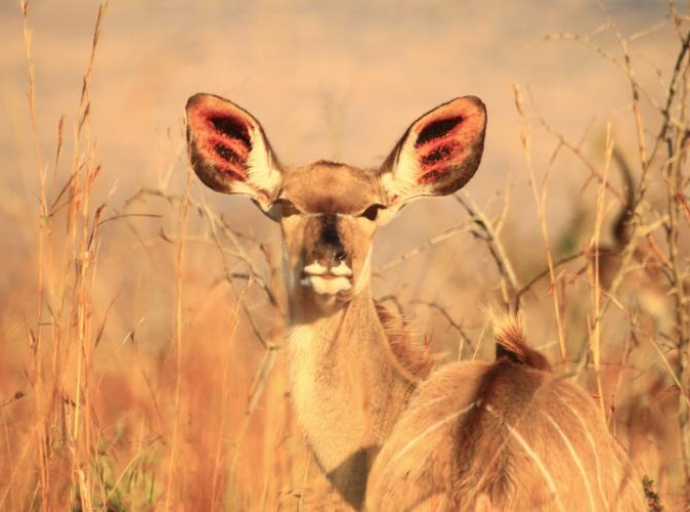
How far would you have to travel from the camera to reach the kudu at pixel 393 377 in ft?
10.0

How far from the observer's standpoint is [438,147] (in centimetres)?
464

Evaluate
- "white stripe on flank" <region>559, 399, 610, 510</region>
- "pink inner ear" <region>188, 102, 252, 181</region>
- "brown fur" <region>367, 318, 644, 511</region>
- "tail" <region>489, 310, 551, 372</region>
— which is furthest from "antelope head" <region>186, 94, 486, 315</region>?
"white stripe on flank" <region>559, 399, 610, 510</region>

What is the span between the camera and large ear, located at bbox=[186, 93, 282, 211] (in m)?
4.54

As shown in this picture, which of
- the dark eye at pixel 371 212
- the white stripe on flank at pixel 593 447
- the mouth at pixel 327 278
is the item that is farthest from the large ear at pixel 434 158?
the white stripe on flank at pixel 593 447

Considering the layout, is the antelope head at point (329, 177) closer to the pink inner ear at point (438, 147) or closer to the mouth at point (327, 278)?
the pink inner ear at point (438, 147)

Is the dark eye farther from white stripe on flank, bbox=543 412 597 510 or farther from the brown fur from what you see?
white stripe on flank, bbox=543 412 597 510

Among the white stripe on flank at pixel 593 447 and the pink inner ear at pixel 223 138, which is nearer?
the white stripe on flank at pixel 593 447

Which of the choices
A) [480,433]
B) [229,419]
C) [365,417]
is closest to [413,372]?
[365,417]

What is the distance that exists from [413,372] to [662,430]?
350 cm

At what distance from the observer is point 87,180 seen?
396cm

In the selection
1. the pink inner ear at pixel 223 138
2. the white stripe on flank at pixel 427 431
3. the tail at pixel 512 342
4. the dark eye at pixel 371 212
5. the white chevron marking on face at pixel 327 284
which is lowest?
the white stripe on flank at pixel 427 431

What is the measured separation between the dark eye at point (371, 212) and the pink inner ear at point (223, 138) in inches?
23.3

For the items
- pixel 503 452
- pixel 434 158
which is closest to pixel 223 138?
pixel 434 158

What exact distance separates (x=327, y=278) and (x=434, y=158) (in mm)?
997
